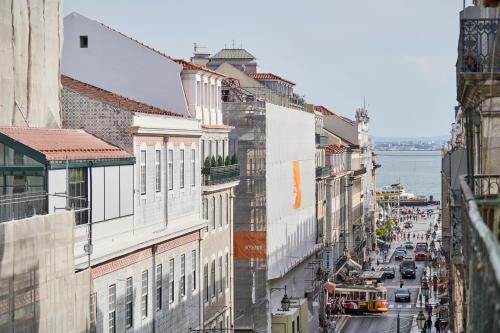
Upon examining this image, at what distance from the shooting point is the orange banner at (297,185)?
2931 inches

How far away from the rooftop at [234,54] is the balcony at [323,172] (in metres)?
8.94

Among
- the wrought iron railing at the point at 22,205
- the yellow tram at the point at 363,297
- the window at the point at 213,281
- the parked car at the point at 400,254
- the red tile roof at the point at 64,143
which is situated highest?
the red tile roof at the point at 64,143

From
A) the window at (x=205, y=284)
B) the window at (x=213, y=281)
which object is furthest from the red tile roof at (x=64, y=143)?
the window at (x=213, y=281)

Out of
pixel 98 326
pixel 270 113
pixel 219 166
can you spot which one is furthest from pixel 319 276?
pixel 98 326

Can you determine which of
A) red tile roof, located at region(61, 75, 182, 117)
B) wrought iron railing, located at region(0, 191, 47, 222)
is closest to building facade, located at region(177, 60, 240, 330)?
red tile roof, located at region(61, 75, 182, 117)

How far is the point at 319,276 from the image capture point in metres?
83.6

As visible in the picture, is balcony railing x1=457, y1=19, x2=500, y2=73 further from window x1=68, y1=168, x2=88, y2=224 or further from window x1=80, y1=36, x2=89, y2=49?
window x1=80, y1=36, x2=89, y2=49

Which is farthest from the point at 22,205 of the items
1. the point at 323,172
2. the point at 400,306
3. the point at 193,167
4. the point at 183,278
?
the point at 400,306

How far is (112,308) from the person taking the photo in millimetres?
32938

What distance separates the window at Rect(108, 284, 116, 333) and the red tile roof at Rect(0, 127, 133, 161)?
3.31 meters

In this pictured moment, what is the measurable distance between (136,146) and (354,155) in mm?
98004

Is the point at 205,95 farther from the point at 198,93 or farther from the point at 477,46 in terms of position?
the point at 477,46

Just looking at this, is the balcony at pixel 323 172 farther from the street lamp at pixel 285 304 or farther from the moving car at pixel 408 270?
the street lamp at pixel 285 304

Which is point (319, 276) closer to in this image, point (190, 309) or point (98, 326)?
point (190, 309)
